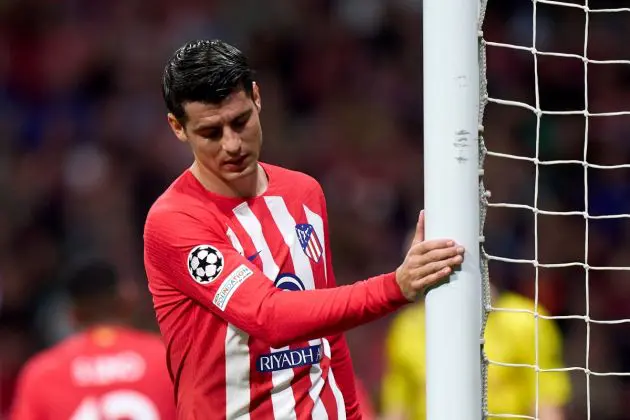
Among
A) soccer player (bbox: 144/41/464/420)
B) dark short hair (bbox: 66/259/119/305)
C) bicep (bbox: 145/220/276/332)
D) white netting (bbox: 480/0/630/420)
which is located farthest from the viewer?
white netting (bbox: 480/0/630/420)

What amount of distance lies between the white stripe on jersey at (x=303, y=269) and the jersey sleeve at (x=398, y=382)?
239 cm

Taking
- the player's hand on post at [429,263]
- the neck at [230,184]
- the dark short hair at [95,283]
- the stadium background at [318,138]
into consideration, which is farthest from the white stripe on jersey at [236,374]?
the stadium background at [318,138]

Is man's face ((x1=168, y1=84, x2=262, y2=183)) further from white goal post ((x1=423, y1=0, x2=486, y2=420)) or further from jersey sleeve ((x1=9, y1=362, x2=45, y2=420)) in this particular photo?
jersey sleeve ((x1=9, y1=362, x2=45, y2=420))

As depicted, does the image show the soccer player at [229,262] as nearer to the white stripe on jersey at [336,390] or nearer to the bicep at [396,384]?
the white stripe on jersey at [336,390]

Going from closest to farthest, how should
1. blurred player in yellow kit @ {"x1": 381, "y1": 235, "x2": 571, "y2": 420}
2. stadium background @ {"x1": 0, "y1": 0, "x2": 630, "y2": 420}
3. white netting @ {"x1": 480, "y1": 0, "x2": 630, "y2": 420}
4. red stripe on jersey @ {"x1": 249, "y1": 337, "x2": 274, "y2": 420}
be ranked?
red stripe on jersey @ {"x1": 249, "y1": 337, "x2": 274, "y2": 420} < blurred player in yellow kit @ {"x1": 381, "y1": 235, "x2": 571, "y2": 420} < white netting @ {"x1": 480, "y1": 0, "x2": 630, "y2": 420} < stadium background @ {"x1": 0, "y1": 0, "x2": 630, "y2": 420}

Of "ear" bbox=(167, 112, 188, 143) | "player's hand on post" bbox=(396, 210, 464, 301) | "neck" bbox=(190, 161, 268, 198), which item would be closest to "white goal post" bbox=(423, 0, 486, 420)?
"player's hand on post" bbox=(396, 210, 464, 301)

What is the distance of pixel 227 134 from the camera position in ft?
10.2

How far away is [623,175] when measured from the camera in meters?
8.15

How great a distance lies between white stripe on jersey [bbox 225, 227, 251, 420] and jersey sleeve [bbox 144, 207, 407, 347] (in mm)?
66

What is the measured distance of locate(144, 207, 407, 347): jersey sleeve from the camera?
113 inches

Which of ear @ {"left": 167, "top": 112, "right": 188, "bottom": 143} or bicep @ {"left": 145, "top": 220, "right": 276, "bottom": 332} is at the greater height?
ear @ {"left": 167, "top": 112, "right": 188, "bottom": 143}

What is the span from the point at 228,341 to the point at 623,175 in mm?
5510

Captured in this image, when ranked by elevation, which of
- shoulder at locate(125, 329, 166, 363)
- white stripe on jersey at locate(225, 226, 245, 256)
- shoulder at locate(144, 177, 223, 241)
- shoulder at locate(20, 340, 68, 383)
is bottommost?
shoulder at locate(20, 340, 68, 383)

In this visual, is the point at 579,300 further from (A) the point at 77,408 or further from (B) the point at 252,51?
(A) the point at 77,408
